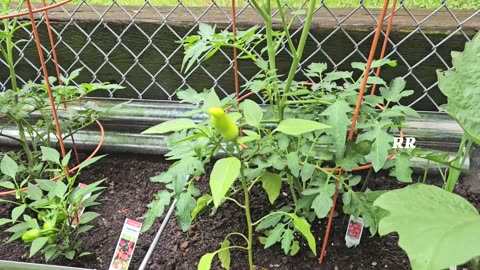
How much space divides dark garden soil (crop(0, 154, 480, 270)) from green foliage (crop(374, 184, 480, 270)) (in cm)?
41

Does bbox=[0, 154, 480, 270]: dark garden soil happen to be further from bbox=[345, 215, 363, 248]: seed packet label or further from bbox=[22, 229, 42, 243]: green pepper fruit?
bbox=[22, 229, 42, 243]: green pepper fruit

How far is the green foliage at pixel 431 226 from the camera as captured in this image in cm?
47

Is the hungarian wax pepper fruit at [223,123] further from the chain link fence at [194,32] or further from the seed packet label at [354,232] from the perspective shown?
the chain link fence at [194,32]

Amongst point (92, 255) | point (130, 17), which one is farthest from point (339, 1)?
point (92, 255)

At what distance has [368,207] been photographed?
87 centimetres

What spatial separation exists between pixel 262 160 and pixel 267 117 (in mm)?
156

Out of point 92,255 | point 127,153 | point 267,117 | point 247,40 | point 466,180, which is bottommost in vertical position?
point 92,255

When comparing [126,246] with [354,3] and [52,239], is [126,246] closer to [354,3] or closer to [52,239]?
[52,239]

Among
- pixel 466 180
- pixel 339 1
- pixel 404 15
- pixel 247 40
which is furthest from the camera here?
pixel 339 1

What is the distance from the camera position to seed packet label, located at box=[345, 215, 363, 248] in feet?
3.25

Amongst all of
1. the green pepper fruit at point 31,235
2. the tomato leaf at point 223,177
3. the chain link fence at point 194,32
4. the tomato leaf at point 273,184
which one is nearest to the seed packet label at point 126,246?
the green pepper fruit at point 31,235

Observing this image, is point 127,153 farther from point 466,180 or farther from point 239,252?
point 466,180

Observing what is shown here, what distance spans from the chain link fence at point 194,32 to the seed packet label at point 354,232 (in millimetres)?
527

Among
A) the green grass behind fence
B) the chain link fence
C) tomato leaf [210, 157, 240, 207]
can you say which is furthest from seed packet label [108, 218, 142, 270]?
the green grass behind fence
